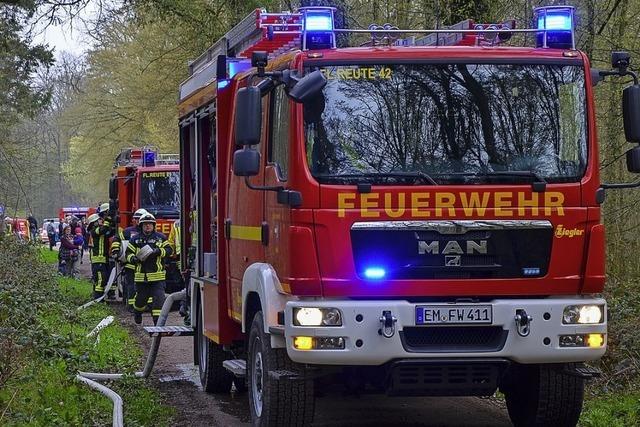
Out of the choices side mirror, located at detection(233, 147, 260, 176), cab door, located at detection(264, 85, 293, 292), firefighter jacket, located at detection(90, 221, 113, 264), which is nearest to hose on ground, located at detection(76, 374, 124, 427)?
cab door, located at detection(264, 85, 293, 292)

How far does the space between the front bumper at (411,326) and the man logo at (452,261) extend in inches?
10.0

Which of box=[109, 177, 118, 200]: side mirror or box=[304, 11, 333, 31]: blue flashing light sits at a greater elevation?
box=[304, 11, 333, 31]: blue flashing light

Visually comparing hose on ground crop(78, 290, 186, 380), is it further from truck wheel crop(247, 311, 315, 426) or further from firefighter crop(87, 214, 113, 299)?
firefighter crop(87, 214, 113, 299)

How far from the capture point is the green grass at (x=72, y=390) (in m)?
9.05

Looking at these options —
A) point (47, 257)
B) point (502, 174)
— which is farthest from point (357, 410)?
point (47, 257)

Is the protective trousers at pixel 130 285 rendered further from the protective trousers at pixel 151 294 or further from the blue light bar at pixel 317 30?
the blue light bar at pixel 317 30

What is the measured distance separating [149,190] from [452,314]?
15191 millimetres

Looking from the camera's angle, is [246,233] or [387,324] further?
[246,233]

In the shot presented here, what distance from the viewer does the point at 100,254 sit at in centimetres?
2225

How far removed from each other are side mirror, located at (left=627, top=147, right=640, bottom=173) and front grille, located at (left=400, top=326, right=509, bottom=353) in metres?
1.40

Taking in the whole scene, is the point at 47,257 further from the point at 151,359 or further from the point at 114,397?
the point at 114,397

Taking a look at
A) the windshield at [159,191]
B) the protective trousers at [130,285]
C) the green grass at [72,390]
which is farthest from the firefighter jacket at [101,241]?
the green grass at [72,390]

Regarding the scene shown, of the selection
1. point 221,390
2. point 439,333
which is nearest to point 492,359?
point 439,333

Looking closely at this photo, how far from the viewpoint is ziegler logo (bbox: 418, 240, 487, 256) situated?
7.23m
